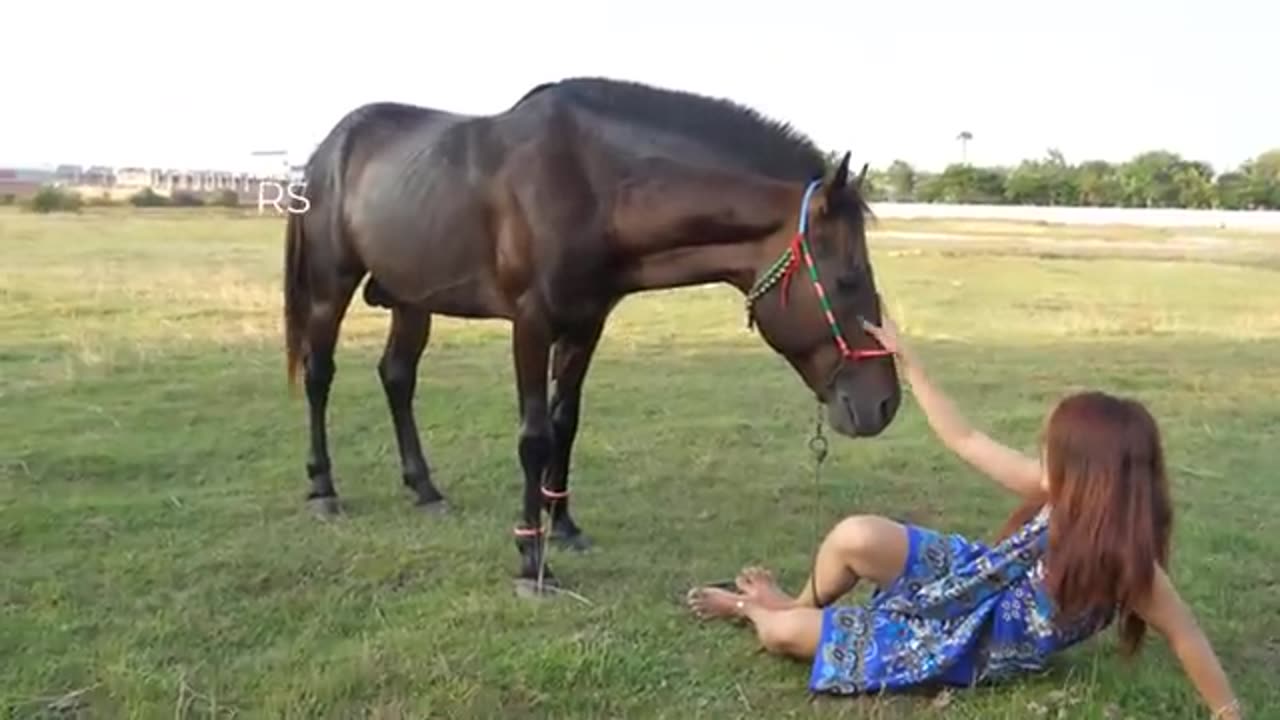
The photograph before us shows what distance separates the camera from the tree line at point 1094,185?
233ft

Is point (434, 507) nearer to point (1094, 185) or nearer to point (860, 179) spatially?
point (860, 179)

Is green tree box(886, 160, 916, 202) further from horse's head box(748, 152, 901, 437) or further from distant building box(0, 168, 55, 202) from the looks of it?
horse's head box(748, 152, 901, 437)

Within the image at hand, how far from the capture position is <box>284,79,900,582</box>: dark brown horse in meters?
4.87

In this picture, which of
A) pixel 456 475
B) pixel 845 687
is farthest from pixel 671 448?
pixel 845 687

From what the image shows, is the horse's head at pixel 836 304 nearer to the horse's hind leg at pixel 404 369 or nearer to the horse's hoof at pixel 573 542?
the horse's hoof at pixel 573 542

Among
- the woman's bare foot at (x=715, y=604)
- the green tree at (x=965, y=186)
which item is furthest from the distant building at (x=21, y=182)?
the woman's bare foot at (x=715, y=604)

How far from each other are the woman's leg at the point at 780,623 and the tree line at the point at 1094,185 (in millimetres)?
66077

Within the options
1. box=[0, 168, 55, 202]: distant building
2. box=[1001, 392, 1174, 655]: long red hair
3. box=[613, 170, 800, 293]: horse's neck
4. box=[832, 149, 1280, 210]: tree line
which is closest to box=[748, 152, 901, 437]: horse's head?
box=[613, 170, 800, 293]: horse's neck

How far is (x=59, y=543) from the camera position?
18.9ft

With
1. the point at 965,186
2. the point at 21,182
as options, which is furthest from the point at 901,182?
the point at 21,182

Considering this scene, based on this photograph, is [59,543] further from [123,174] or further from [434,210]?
[123,174]

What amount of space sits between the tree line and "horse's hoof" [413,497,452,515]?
64493mm

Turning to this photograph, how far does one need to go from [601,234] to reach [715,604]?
1420mm

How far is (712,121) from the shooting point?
207 inches
